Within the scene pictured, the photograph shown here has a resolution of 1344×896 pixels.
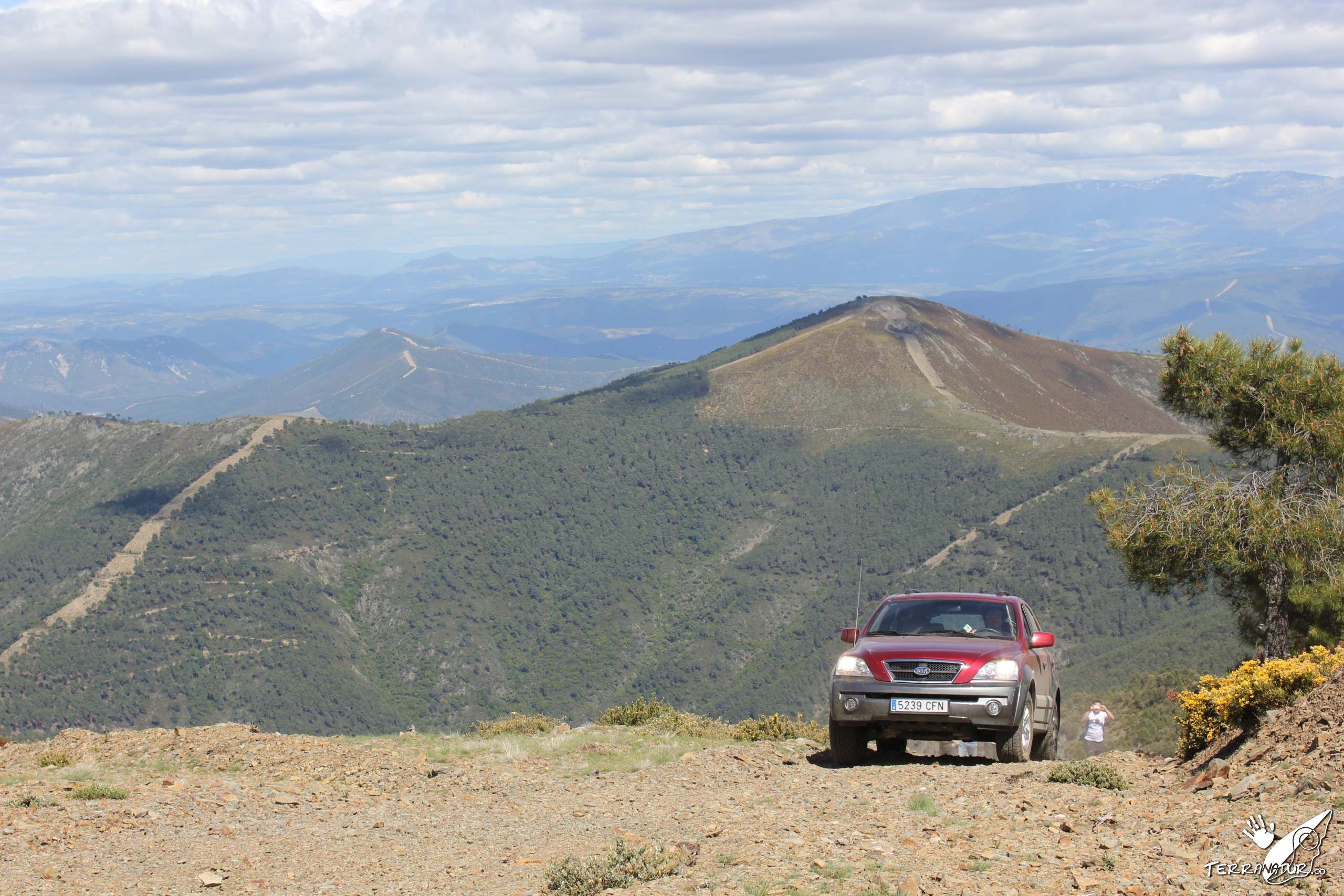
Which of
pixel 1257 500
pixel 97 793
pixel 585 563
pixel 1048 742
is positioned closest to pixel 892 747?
pixel 1048 742

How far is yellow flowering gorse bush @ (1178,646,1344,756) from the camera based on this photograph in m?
12.0

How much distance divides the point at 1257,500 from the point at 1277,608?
1.91 m

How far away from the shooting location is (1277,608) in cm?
1969

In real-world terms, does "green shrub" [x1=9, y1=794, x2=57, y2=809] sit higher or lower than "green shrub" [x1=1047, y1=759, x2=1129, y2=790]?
higher

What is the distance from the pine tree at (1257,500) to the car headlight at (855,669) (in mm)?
9475

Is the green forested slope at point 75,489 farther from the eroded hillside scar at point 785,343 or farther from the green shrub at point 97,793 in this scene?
the green shrub at point 97,793

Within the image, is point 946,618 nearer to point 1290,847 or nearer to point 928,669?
point 928,669

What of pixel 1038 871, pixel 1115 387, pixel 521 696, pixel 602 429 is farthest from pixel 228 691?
pixel 1115 387

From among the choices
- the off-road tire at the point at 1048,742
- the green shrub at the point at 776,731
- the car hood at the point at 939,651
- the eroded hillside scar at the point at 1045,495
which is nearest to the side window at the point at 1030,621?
the car hood at the point at 939,651

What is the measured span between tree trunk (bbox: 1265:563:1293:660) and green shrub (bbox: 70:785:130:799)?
17700 mm

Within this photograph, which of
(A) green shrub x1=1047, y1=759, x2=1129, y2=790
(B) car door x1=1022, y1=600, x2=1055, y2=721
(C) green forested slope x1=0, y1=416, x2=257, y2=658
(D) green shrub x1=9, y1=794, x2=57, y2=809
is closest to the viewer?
(D) green shrub x1=9, y1=794, x2=57, y2=809

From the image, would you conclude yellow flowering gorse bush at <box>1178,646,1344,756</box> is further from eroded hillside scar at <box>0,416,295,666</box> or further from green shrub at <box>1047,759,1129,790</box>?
eroded hillside scar at <box>0,416,295,666</box>

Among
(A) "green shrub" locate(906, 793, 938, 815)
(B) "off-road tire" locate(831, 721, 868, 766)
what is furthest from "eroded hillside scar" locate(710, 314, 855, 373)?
(A) "green shrub" locate(906, 793, 938, 815)

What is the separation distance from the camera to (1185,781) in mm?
11117
